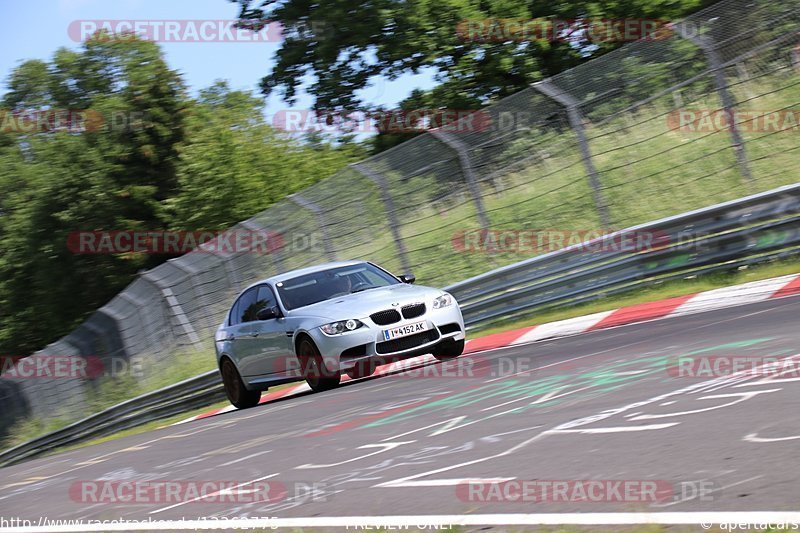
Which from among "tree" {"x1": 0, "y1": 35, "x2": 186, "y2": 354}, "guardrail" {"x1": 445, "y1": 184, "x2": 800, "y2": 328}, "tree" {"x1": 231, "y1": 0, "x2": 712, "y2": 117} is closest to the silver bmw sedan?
"guardrail" {"x1": 445, "y1": 184, "x2": 800, "y2": 328}

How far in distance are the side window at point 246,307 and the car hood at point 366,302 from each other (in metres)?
1.22

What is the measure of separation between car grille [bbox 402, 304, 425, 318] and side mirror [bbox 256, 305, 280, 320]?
1741 mm

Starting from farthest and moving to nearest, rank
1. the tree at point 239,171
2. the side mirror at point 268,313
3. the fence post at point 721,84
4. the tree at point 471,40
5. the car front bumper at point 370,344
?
the tree at point 239,171 → the tree at point 471,40 → the fence post at point 721,84 → the side mirror at point 268,313 → the car front bumper at point 370,344

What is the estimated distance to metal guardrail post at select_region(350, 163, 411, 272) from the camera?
1605 centimetres

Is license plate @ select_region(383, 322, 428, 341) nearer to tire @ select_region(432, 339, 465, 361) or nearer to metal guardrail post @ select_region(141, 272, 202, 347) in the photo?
tire @ select_region(432, 339, 465, 361)

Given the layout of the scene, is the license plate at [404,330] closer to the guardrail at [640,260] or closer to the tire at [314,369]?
the tire at [314,369]

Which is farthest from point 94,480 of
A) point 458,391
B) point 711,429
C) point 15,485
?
point 711,429

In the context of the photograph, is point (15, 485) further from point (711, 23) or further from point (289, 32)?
point (289, 32)

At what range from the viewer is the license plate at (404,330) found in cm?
1182

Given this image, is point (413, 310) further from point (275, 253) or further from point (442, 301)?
point (275, 253)

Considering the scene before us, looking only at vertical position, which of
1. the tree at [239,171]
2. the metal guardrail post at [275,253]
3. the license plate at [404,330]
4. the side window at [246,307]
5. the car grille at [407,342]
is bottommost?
the car grille at [407,342]

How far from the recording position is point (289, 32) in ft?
105

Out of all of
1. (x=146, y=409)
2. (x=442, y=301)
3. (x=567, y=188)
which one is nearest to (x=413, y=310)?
(x=442, y=301)

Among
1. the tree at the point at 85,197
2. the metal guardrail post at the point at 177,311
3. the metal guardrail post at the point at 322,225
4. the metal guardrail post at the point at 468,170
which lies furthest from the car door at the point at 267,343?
the tree at the point at 85,197
